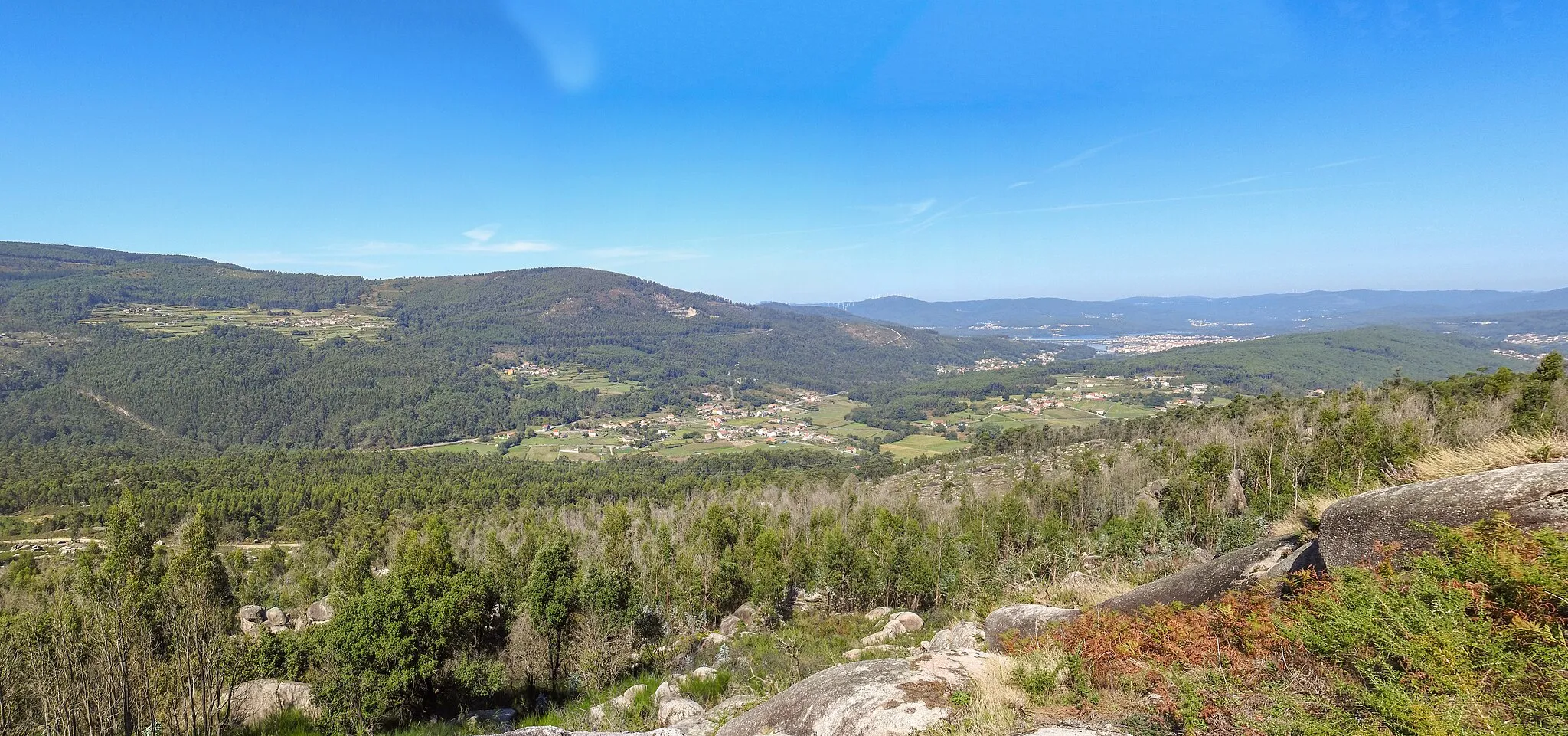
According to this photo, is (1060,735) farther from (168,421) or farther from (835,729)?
(168,421)

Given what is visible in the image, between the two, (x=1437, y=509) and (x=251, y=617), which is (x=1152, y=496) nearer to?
(x=1437, y=509)

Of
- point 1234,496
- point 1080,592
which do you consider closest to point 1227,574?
point 1080,592

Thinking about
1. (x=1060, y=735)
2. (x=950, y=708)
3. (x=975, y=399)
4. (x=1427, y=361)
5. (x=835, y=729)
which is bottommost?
(x=975, y=399)

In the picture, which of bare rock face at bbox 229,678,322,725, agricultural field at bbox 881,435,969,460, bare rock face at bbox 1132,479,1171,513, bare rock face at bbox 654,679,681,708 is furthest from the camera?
agricultural field at bbox 881,435,969,460

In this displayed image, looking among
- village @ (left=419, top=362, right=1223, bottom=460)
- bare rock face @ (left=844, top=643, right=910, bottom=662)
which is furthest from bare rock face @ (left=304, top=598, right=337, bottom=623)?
village @ (left=419, top=362, right=1223, bottom=460)

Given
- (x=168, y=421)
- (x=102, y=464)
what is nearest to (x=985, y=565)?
(x=102, y=464)

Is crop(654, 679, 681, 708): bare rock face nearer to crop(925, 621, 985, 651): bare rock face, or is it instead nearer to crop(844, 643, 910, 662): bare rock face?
crop(844, 643, 910, 662): bare rock face
